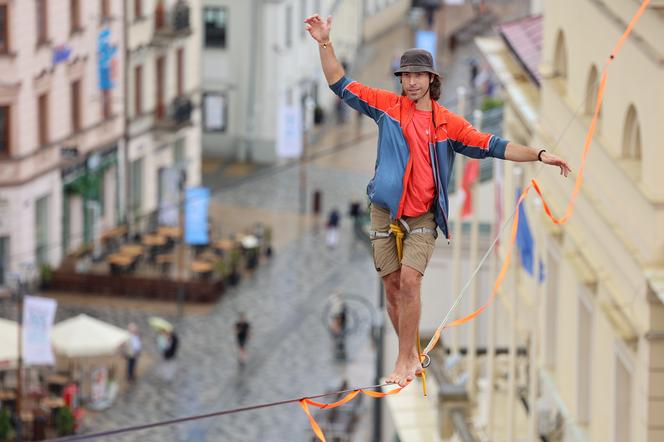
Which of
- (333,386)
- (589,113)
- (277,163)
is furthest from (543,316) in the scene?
(277,163)

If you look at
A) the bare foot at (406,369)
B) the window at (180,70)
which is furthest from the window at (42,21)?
the bare foot at (406,369)

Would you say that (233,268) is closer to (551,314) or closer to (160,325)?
(160,325)

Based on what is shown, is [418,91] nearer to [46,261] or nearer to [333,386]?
[333,386]

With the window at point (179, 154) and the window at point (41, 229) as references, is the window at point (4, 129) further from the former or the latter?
the window at point (179, 154)

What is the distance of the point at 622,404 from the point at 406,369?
9.72m

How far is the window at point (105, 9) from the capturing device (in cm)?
7619

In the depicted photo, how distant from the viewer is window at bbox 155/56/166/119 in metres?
83.6

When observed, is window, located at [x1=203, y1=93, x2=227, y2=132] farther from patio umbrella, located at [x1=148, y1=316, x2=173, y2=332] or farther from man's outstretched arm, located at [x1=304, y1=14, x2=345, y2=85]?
man's outstretched arm, located at [x1=304, y1=14, x2=345, y2=85]

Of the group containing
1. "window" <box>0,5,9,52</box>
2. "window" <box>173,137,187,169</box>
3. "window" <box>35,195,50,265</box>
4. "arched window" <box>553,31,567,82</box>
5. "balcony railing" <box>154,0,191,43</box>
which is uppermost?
"balcony railing" <box>154,0,191,43</box>

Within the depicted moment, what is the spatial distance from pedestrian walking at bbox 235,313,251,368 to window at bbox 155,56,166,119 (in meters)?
24.4

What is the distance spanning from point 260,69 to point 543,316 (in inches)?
2445

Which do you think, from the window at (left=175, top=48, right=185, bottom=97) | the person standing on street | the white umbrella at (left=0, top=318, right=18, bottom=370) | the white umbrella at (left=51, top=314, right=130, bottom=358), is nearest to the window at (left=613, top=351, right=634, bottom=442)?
the person standing on street

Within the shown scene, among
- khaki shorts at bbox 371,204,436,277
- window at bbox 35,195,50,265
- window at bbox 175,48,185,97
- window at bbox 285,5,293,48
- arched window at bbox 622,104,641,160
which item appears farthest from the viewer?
window at bbox 285,5,293,48

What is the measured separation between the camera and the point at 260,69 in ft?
315
